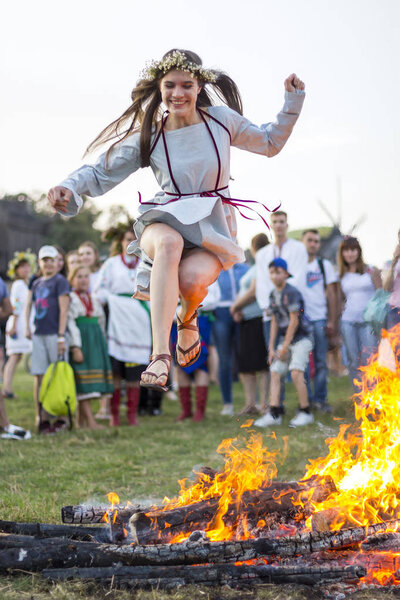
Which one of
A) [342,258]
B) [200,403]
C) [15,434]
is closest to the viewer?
[15,434]

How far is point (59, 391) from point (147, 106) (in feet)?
14.7

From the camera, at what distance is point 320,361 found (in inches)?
344

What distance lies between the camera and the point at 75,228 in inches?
1576

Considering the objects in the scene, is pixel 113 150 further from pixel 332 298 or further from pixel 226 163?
pixel 332 298

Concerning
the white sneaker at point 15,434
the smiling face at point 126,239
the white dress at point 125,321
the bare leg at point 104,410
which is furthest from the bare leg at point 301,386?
the white sneaker at point 15,434

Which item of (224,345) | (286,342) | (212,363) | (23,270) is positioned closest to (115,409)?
(224,345)

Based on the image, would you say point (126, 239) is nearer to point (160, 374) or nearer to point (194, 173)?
point (194, 173)

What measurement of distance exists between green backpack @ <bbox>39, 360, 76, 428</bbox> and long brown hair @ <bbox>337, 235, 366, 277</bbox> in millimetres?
3442

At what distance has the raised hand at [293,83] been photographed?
375 centimetres

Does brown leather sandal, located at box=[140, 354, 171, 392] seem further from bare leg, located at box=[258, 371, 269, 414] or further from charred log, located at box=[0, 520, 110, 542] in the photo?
bare leg, located at box=[258, 371, 269, 414]

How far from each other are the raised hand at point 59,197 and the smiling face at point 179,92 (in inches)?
28.0

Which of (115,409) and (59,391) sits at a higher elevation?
(59,391)

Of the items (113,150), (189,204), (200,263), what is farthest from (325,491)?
(113,150)

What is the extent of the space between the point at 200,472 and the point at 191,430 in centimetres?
403
